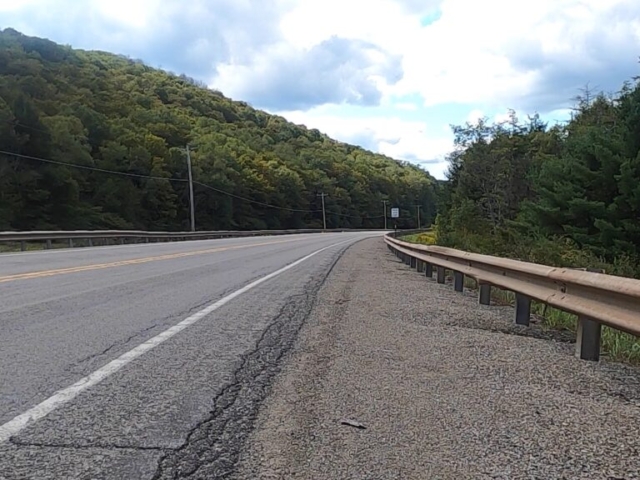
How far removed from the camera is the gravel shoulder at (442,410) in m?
3.19

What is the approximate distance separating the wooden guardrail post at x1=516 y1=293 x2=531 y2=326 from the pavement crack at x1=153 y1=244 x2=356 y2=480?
8.96ft

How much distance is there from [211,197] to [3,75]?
1043 inches

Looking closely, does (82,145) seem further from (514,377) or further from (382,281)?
(514,377)

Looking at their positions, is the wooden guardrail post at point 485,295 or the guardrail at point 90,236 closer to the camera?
the wooden guardrail post at point 485,295

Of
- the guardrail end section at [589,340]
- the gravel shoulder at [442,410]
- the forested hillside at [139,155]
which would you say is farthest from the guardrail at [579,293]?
the forested hillside at [139,155]

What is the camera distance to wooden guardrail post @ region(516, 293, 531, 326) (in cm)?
761

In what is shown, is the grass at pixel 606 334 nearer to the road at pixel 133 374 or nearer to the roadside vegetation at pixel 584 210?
the roadside vegetation at pixel 584 210

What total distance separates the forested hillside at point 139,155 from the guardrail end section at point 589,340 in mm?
48324

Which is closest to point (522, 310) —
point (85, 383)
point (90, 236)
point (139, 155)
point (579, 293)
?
point (579, 293)

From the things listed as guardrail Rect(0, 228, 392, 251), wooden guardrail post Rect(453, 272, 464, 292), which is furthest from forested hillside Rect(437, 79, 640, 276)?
guardrail Rect(0, 228, 392, 251)

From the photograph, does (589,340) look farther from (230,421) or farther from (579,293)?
(230,421)

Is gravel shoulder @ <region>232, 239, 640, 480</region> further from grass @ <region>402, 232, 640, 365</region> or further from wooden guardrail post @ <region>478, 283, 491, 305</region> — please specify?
wooden guardrail post @ <region>478, 283, 491, 305</region>

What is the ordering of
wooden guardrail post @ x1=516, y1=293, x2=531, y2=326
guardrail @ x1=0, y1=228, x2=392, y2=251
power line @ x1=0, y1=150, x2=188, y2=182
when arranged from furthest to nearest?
power line @ x1=0, y1=150, x2=188, y2=182 < guardrail @ x1=0, y1=228, x2=392, y2=251 < wooden guardrail post @ x1=516, y1=293, x2=531, y2=326

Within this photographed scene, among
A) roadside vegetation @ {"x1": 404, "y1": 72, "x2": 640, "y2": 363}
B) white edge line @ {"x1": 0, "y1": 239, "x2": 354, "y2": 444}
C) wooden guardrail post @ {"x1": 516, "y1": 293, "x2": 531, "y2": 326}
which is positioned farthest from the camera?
roadside vegetation @ {"x1": 404, "y1": 72, "x2": 640, "y2": 363}
